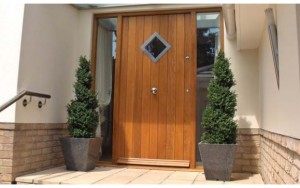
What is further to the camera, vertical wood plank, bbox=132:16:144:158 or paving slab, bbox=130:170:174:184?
vertical wood plank, bbox=132:16:144:158

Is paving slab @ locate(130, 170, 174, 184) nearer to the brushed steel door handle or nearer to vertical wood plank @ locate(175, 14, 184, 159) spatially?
vertical wood plank @ locate(175, 14, 184, 159)

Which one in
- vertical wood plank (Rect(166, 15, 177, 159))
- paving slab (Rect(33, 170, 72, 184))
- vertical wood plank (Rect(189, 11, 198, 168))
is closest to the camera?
paving slab (Rect(33, 170, 72, 184))

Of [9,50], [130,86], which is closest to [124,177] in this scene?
[130,86]

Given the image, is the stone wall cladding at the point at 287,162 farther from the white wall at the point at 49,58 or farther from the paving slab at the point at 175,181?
the white wall at the point at 49,58

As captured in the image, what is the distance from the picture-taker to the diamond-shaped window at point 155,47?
4.32 m

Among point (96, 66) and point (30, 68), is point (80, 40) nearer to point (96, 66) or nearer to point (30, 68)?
point (96, 66)

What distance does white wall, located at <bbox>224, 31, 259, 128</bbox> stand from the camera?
3906mm

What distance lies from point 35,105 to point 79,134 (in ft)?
2.05

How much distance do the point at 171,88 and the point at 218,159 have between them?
50.9 inches

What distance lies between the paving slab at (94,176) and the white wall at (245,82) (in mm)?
1731

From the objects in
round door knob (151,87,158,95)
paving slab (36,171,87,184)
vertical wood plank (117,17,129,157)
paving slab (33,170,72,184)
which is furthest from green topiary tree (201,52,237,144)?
paving slab (33,170,72,184)

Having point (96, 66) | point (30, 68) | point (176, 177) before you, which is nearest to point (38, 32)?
point (30, 68)

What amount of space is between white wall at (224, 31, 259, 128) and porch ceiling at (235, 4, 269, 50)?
117 millimetres

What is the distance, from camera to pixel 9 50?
342 centimetres
